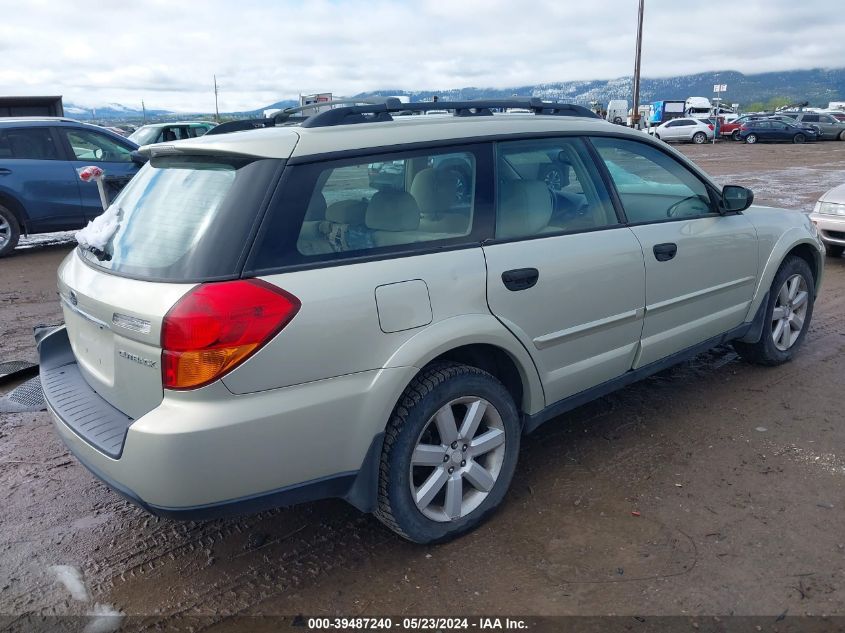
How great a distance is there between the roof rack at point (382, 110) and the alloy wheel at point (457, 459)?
4.14ft

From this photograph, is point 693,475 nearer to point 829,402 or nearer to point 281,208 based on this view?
point 829,402

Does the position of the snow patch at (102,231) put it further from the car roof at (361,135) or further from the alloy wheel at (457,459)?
the alloy wheel at (457,459)

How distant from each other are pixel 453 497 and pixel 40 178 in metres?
8.50

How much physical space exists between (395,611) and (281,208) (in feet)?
4.91

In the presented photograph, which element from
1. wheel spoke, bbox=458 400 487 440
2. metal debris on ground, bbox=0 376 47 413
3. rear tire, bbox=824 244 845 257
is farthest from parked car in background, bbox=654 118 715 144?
wheel spoke, bbox=458 400 487 440

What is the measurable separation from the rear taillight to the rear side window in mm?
158

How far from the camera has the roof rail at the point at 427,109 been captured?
2.90m

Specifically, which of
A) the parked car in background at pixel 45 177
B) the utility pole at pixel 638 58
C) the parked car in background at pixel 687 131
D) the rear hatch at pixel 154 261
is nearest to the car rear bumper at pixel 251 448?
the rear hatch at pixel 154 261

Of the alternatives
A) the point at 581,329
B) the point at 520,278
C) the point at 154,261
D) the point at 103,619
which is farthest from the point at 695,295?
the point at 103,619

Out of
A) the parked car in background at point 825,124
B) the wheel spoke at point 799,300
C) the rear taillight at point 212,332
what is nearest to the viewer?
the rear taillight at point 212,332

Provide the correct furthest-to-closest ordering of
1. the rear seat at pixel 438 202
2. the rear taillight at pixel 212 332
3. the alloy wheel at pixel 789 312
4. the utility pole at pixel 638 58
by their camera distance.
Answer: the utility pole at pixel 638 58 → the alloy wheel at pixel 789 312 → the rear seat at pixel 438 202 → the rear taillight at pixel 212 332

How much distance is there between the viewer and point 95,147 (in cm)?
985

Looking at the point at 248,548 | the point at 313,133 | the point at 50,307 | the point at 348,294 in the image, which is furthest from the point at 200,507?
the point at 50,307

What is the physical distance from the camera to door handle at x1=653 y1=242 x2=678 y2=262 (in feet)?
11.9
